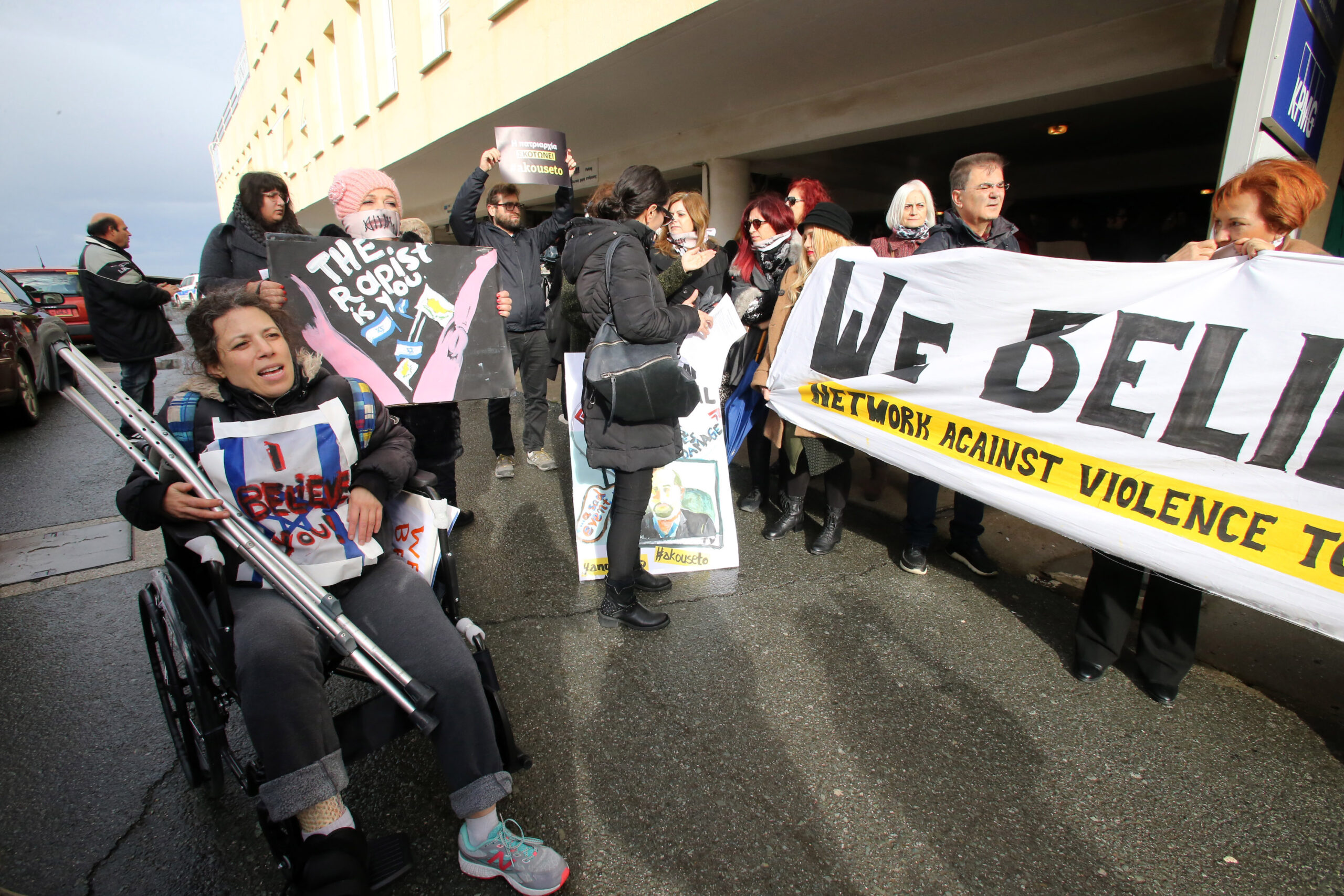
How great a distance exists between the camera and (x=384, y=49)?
11.4 metres

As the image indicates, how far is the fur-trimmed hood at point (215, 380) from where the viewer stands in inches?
73.0

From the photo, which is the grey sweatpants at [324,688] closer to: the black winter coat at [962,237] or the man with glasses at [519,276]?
the black winter coat at [962,237]

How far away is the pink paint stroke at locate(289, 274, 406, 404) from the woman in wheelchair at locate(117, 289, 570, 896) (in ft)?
3.21

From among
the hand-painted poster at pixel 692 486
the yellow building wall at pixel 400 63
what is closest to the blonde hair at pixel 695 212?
the hand-painted poster at pixel 692 486

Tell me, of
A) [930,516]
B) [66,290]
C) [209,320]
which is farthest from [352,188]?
[66,290]

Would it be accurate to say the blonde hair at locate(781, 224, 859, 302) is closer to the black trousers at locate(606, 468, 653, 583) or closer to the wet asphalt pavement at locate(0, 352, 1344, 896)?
the black trousers at locate(606, 468, 653, 583)

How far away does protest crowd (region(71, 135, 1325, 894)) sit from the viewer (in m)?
1.67

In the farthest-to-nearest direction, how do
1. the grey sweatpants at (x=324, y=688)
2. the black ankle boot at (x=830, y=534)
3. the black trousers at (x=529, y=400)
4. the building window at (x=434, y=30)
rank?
the building window at (x=434, y=30), the black trousers at (x=529, y=400), the black ankle boot at (x=830, y=534), the grey sweatpants at (x=324, y=688)

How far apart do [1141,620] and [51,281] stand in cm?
1850

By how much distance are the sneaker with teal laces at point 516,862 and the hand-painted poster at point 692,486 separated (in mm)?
1577

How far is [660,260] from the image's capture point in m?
2.75

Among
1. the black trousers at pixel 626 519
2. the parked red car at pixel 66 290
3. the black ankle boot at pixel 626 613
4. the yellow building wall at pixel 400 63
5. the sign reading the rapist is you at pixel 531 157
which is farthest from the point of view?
the parked red car at pixel 66 290

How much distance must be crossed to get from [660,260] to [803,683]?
1.83 metres

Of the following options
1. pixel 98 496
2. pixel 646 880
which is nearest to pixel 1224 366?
pixel 646 880
